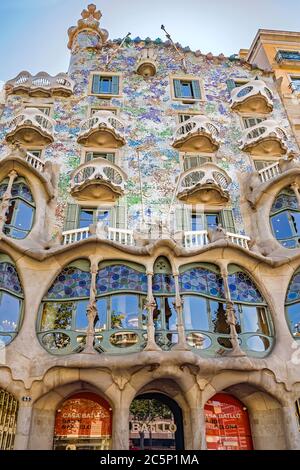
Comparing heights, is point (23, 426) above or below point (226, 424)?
below

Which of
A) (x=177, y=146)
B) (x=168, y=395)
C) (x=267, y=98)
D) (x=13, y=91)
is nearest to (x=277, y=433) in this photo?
(x=168, y=395)

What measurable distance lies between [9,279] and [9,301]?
0.77m

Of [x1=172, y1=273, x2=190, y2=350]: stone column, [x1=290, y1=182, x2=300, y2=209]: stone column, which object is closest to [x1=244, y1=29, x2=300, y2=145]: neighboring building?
[x1=290, y1=182, x2=300, y2=209]: stone column

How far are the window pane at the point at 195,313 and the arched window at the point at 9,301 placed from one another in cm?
552

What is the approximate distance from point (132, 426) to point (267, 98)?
17.1 metres

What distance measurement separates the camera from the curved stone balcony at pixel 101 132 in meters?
17.8

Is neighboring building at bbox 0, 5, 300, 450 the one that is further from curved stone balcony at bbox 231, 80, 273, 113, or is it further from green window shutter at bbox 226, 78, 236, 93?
green window shutter at bbox 226, 78, 236, 93

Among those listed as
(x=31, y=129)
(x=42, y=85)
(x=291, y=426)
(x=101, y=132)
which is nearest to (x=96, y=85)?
(x=42, y=85)

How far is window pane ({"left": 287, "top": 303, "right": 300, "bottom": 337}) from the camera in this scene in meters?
13.3

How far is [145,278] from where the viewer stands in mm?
13250

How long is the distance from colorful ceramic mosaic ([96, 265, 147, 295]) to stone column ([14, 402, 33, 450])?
4.04 meters

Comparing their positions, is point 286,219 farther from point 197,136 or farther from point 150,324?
point 150,324

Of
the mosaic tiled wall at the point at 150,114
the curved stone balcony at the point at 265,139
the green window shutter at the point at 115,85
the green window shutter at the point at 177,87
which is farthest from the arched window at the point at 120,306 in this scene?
the green window shutter at the point at 177,87

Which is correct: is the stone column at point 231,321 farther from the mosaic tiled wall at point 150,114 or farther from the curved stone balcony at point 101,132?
the curved stone balcony at point 101,132
